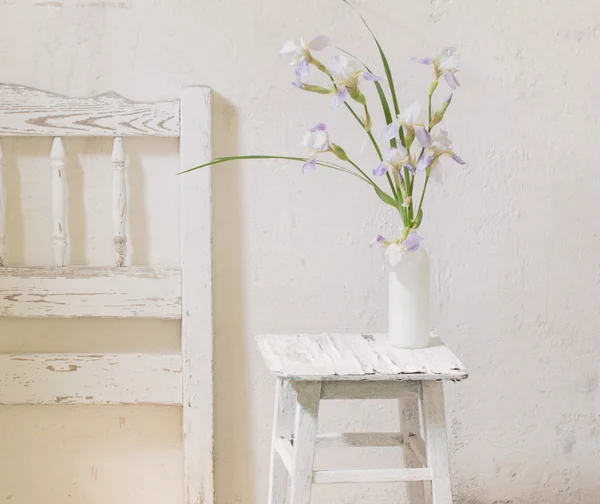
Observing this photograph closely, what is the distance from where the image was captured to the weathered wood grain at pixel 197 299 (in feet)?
5.12

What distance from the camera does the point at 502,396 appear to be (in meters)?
1.65

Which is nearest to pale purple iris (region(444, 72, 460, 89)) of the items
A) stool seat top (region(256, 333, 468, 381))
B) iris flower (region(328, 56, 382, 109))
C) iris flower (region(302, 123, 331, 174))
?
iris flower (region(328, 56, 382, 109))

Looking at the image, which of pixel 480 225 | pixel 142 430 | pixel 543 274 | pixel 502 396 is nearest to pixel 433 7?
pixel 480 225

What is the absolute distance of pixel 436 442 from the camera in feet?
4.10

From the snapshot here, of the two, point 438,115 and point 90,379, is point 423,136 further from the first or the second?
point 90,379

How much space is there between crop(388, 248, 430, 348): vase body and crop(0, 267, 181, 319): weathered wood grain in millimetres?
460

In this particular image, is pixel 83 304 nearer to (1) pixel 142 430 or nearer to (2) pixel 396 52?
(1) pixel 142 430

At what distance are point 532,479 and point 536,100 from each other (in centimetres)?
78

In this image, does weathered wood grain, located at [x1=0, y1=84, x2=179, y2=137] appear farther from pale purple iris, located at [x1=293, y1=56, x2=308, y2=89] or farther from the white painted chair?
pale purple iris, located at [x1=293, y1=56, x2=308, y2=89]

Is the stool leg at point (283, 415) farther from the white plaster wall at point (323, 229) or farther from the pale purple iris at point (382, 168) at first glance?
the pale purple iris at point (382, 168)

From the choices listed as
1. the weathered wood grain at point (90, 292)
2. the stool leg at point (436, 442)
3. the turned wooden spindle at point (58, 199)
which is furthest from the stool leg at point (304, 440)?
the turned wooden spindle at point (58, 199)

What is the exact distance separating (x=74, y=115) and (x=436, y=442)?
3.00ft

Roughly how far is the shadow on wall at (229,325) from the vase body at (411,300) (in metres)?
0.38

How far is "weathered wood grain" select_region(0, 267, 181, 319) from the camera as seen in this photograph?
5.15ft
